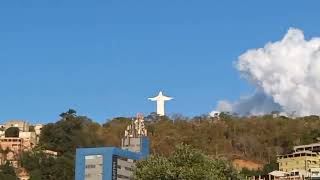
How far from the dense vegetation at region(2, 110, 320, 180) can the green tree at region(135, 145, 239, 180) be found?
Result: 6904cm

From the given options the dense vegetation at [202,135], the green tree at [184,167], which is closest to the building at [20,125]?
the dense vegetation at [202,135]

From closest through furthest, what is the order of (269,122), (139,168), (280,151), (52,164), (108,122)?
(139,168)
(52,164)
(280,151)
(269,122)
(108,122)

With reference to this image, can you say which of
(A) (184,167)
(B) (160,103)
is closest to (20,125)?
(B) (160,103)

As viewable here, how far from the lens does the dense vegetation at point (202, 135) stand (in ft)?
385

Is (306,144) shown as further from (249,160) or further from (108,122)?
(108,122)

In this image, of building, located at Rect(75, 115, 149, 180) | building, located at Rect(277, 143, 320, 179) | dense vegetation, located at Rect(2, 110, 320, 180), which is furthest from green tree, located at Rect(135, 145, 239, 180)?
dense vegetation, located at Rect(2, 110, 320, 180)

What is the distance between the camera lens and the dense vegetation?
117250 millimetres

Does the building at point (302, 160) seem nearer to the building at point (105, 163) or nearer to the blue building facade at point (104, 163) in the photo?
the building at point (105, 163)

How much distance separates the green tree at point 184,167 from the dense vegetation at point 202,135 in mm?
69043

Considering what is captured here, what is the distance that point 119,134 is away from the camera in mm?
129500

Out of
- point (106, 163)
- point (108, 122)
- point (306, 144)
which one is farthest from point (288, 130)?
point (106, 163)

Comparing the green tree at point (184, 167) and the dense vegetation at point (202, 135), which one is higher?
the dense vegetation at point (202, 135)

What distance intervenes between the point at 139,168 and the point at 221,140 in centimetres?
8357

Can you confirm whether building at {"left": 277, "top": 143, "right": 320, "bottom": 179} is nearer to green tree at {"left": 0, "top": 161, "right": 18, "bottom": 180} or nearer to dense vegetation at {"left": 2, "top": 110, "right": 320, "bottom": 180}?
dense vegetation at {"left": 2, "top": 110, "right": 320, "bottom": 180}
